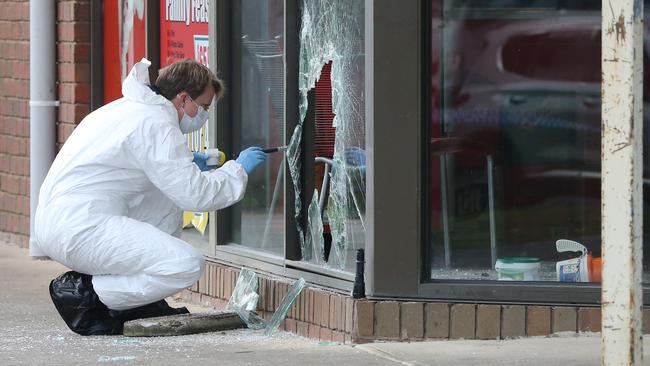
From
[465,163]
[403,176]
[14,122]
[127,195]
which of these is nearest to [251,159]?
[127,195]

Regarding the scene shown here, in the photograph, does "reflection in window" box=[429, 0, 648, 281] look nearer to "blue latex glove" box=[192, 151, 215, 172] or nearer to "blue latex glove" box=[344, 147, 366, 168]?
"blue latex glove" box=[344, 147, 366, 168]

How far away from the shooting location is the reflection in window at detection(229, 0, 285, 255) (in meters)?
7.46

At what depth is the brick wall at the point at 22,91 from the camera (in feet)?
32.4

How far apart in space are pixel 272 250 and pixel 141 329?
902 millimetres

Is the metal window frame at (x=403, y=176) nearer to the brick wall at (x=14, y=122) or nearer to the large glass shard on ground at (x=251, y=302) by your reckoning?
the large glass shard on ground at (x=251, y=302)

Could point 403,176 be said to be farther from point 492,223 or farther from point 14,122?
point 14,122

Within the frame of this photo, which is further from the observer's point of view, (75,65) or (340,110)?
(75,65)

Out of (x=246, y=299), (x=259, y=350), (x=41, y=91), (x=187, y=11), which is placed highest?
(x=187, y=11)

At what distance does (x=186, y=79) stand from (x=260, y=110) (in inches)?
29.2

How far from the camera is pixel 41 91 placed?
32.8 feet

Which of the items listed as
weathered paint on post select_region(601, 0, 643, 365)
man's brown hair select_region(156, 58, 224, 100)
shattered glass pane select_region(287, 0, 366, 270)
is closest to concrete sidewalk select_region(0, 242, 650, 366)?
shattered glass pane select_region(287, 0, 366, 270)

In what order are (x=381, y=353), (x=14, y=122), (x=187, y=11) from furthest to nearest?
(x=14, y=122) < (x=187, y=11) < (x=381, y=353)

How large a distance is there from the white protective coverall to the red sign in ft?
3.69

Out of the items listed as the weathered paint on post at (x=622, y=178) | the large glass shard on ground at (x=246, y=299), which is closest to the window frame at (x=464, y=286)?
the large glass shard on ground at (x=246, y=299)
